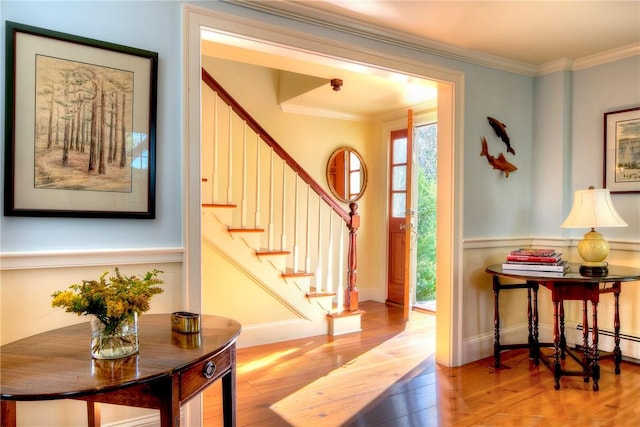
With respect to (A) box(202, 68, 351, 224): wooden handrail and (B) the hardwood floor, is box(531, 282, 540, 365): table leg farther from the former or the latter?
(A) box(202, 68, 351, 224): wooden handrail

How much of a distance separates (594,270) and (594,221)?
12.7 inches

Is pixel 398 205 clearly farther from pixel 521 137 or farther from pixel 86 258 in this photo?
pixel 86 258

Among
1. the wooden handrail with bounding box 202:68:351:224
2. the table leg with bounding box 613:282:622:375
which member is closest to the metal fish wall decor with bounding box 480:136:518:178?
the table leg with bounding box 613:282:622:375

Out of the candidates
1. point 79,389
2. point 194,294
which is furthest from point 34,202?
point 79,389

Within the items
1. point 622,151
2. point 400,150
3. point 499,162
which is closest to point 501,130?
point 499,162

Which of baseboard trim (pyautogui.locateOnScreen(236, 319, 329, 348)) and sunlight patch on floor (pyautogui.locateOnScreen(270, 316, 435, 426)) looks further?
baseboard trim (pyautogui.locateOnScreen(236, 319, 329, 348))

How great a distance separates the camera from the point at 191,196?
2.02 metres

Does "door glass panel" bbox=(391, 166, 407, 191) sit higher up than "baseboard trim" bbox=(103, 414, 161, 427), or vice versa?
"door glass panel" bbox=(391, 166, 407, 191)

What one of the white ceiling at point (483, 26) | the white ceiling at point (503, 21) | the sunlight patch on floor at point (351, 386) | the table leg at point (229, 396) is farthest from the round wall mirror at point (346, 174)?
the table leg at point (229, 396)

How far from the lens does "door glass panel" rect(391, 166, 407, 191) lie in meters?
4.96

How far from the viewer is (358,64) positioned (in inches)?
102

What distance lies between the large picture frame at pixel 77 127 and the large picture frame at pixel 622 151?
3.14 meters

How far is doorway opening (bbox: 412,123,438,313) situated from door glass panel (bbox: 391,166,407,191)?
0.27 meters

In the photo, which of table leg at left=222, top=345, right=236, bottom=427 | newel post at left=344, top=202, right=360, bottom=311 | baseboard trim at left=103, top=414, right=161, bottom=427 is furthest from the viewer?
newel post at left=344, top=202, right=360, bottom=311
